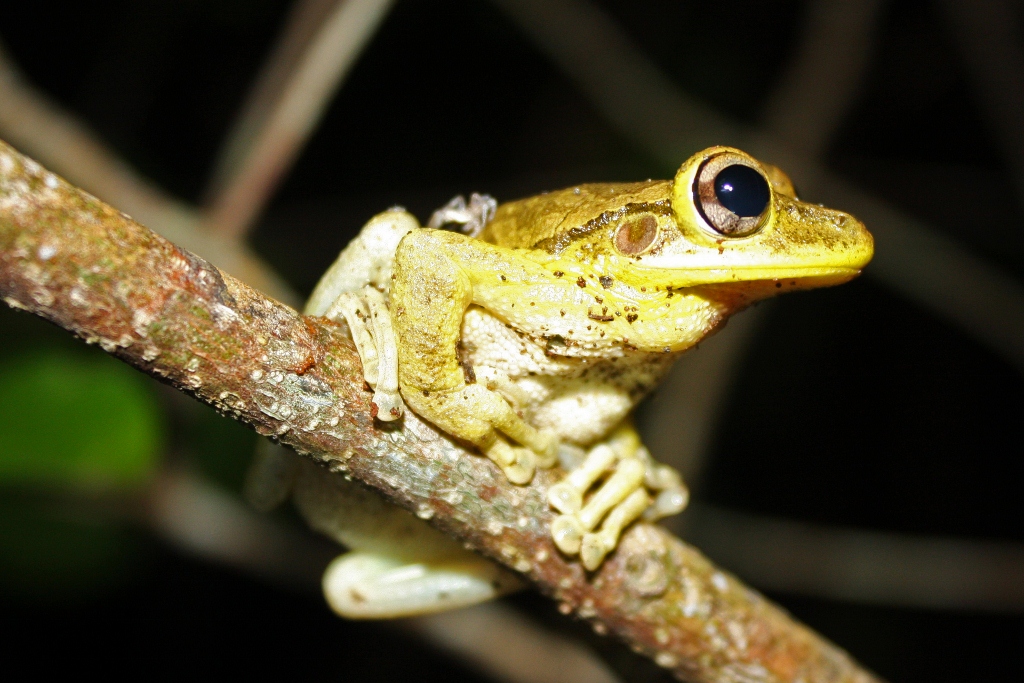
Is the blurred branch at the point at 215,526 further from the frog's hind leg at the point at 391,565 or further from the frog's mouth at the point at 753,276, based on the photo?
the frog's mouth at the point at 753,276

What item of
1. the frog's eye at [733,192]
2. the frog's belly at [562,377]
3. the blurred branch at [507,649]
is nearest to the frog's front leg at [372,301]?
the frog's belly at [562,377]

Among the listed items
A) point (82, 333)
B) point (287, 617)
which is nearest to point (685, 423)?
point (287, 617)

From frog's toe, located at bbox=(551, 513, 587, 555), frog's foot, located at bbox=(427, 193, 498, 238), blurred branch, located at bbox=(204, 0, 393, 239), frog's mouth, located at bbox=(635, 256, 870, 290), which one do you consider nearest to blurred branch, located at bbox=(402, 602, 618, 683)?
frog's toe, located at bbox=(551, 513, 587, 555)

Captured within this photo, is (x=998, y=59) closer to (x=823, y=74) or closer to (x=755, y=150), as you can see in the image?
(x=823, y=74)

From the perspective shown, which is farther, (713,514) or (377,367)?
(713,514)

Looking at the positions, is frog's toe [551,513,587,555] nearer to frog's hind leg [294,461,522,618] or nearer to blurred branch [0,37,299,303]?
frog's hind leg [294,461,522,618]

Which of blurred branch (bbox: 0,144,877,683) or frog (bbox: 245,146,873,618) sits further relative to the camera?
frog (bbox: 245,146,873,618)

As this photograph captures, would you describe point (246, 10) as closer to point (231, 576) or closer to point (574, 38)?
point (574, 38)
